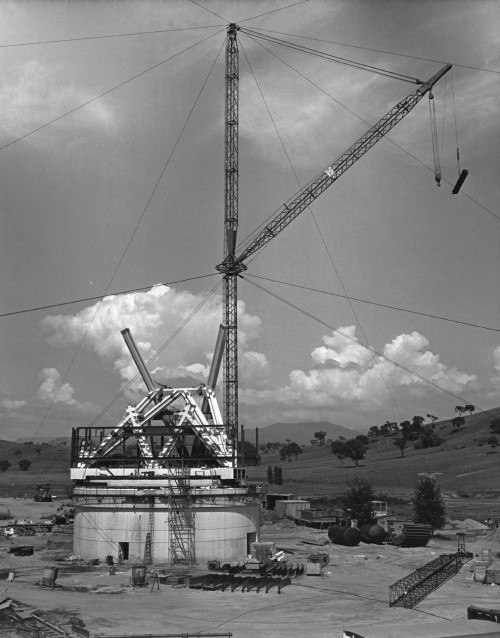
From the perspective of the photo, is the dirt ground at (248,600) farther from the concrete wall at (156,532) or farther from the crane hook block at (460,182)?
the crane hook block at (460,182)

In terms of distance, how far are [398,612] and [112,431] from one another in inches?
1413

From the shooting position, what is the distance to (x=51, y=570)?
4678 cm

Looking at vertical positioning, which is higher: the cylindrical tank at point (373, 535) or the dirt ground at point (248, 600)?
the cylindrical tank at point (373, 535)

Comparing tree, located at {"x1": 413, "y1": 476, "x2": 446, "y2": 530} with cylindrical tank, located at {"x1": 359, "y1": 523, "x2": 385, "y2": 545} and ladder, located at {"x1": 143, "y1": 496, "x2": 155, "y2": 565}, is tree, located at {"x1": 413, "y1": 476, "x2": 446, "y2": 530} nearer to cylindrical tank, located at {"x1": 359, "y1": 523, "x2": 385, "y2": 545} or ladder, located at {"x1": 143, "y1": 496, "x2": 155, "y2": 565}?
cylindrical tank, located at {"x1": 359, "y1": 523, "x2": 385, "y2": 545}

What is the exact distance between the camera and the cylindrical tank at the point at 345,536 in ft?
226

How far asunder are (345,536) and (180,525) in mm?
19408

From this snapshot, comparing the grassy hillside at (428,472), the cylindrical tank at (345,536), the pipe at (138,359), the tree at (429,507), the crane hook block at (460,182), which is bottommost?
the cylindrical tank at (345,536)

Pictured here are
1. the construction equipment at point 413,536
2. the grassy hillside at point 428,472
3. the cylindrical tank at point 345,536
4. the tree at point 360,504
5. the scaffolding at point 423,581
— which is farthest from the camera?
the grassy hillside at point 428,472

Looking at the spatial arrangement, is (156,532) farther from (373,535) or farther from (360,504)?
(360,504)

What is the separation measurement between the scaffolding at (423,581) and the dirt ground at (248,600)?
59 cm

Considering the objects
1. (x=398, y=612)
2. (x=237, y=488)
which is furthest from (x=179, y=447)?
(x=398, y=612)

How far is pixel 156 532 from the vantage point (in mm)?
57469

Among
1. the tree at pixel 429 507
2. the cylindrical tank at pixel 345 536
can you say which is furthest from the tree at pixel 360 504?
the cylindrical tank at pixel 345 536

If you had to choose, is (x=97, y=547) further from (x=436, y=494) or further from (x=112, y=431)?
(x=436, y=494)
